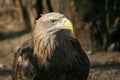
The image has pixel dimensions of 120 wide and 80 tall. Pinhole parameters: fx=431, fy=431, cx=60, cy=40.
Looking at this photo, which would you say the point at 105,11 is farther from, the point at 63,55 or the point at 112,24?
the point at 63,55

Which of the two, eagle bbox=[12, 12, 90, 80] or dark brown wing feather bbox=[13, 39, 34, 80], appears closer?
eagle bbox=[12, 12, 90, 80]

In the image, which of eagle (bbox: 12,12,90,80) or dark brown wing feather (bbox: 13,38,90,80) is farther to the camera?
dark brown wing feather (bbox: 13,38,90,80)

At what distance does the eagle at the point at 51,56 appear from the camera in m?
4.98

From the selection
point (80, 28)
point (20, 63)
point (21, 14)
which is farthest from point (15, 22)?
point (20, 63)

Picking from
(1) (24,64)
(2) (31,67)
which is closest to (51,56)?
(2) (31,67)

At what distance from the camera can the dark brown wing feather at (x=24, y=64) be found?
5.26m

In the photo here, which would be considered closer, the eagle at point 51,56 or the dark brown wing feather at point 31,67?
the eagle at point 51,56

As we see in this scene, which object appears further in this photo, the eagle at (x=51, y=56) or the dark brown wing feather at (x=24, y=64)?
the dark brown wing feather at (x=24, y=64)

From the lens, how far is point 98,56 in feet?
25.0

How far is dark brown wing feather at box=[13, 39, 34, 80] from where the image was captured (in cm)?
526

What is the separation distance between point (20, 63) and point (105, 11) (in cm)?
256

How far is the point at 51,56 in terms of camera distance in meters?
5.18

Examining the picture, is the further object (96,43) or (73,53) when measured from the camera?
(96,43)

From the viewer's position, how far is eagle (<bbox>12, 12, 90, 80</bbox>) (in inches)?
196
